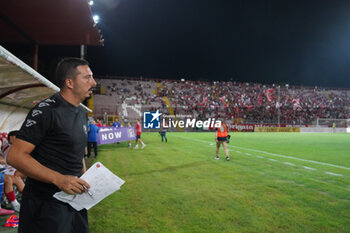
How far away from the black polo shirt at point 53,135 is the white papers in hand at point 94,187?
0.16 m

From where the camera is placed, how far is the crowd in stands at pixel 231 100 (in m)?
51.2

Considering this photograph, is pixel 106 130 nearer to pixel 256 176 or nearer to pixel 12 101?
pixel 12 101

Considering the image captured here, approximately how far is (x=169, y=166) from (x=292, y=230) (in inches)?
249

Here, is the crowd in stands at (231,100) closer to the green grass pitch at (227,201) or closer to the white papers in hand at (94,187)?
the green grass pitch at (227,201)

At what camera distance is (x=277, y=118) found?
54.7 meters

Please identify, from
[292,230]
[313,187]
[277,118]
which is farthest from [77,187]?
[277,118]

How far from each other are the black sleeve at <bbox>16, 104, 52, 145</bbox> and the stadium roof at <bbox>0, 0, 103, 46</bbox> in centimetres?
1517

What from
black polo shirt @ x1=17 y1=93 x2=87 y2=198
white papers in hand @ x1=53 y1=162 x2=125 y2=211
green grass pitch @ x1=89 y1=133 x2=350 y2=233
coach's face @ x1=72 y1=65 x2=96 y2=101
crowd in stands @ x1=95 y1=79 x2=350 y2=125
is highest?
crowd in stands @ x1=95 y1=79 x2=350 y2=125

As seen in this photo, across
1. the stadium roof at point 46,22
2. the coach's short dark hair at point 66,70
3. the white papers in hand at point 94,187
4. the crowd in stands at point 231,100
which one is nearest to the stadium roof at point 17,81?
the coach's short dark hair at point 66,70

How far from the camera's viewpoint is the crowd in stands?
51.2m

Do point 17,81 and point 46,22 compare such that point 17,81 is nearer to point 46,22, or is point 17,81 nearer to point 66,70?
point 66,70

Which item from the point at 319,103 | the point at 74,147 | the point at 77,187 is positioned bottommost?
the point at 77,187

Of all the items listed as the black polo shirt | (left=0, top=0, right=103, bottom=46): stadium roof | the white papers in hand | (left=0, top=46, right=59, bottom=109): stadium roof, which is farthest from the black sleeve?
(left=0, top=0, right=103, bottom=46): stadium roof

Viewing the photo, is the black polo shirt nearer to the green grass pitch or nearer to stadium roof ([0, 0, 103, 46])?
the green grass pitch
